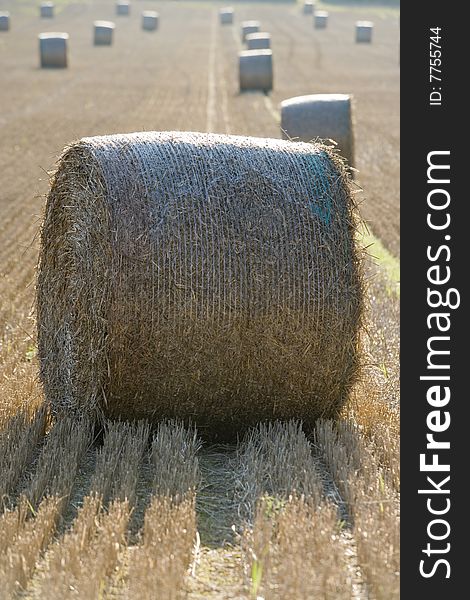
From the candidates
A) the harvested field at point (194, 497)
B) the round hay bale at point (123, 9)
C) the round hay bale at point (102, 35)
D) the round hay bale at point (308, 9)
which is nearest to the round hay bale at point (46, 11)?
the round hay bale at point (123, 9)

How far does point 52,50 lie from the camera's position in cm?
2847

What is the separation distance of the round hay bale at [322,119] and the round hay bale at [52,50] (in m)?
17.3

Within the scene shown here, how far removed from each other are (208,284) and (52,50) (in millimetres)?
24583

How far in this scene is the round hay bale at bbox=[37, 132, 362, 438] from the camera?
5.17m

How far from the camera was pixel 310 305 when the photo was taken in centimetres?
529

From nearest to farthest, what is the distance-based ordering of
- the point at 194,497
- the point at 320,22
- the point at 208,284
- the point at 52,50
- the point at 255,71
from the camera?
the point at 194,497, the point at 208,284, the point at 255,71, the point at 52,50, the point at 320,22

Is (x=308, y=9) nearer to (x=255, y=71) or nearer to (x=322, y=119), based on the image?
(x=255, y=71)

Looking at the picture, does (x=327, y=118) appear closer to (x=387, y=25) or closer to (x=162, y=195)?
(x=162, y=195)

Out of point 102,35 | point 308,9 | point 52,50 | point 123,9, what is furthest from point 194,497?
point 308,9

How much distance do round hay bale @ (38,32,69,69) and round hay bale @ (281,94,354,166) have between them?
17.3m

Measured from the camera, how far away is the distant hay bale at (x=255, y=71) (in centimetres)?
2316

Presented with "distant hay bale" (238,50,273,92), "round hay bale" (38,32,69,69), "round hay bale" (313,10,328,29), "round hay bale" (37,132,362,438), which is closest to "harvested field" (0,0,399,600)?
"round hay bale" (37,132,362,438)

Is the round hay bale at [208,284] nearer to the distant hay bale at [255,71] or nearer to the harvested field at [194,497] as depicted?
the harvested field at [194,497]

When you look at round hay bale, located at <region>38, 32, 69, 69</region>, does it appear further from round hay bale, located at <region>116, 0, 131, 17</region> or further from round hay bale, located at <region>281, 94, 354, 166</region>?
round hay bale, located at <region>116, 0, 131, 17</region>
